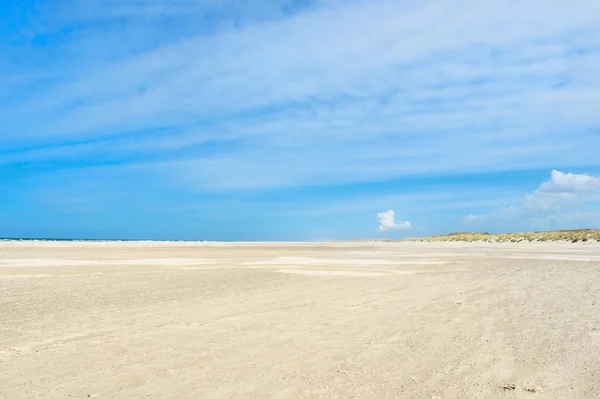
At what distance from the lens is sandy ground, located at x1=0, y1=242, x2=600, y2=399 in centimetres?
581

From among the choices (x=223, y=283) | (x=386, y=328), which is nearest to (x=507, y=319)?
(x=386, y=328)

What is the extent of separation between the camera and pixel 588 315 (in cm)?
1026

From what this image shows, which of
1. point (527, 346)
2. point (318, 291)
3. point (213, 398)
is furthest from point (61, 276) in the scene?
point (527, 346)

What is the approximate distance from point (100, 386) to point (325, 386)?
2754 millimetres

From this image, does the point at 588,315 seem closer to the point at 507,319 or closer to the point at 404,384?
the point at 507,319

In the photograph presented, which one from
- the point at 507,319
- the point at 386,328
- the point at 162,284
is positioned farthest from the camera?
the point at 162,284

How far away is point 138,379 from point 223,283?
10.5 meters

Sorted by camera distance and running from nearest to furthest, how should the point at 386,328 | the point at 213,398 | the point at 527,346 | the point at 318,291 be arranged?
the point at 213,398 < the point at 527,346 < the point at 386,328 < the point at 318,291

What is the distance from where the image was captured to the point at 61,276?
1884 centimetres

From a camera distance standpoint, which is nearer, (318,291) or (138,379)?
(138,379)

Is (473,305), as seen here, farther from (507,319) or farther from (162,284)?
(162,284)

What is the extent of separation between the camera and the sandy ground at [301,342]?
19.1 ft

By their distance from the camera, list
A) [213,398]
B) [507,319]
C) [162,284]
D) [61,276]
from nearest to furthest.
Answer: [213,398]
[507,319]
[162,284]
[61,276]

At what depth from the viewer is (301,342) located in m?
8.02
